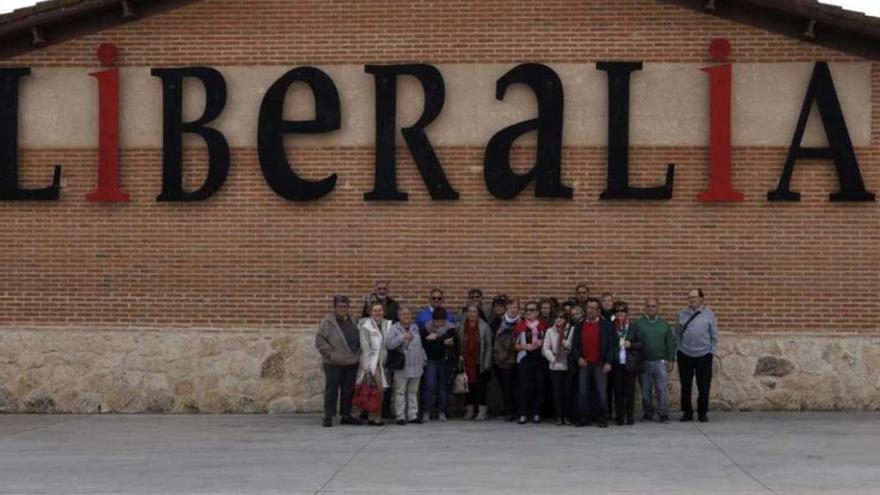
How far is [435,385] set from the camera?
20.3 m

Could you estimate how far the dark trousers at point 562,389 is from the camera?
1981cm

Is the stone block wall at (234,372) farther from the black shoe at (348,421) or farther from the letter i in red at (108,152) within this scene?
the letter i in red at (108,152)

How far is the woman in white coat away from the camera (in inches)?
777

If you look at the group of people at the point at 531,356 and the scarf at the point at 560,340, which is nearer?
the group of people at the point at 531,356

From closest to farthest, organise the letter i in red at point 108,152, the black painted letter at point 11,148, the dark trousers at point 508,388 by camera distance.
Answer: the dark trousers at point 508,388, the letter i in red at point 108,152, the black painted letter at point 11,148

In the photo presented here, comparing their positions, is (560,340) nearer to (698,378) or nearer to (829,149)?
(698,378)

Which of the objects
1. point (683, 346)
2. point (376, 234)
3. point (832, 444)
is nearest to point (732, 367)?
point (683, 346)

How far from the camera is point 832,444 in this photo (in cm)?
1697

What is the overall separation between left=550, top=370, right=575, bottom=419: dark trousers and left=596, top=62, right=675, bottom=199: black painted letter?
2657 mm

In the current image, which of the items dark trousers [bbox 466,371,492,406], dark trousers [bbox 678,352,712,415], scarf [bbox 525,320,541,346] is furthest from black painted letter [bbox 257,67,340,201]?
dark trousers [bbox 678,352,712,415]

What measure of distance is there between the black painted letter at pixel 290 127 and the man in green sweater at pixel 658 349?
4.79m

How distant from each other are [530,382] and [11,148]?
8.13 metres

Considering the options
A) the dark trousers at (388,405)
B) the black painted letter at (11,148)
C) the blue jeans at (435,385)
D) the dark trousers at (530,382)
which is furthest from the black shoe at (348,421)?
the black painted letter at (11,148)

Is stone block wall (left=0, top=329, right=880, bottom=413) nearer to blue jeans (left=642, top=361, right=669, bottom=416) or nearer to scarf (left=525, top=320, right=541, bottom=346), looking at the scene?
blue jeans (left=642, top=361, right=669, bottom=416)
